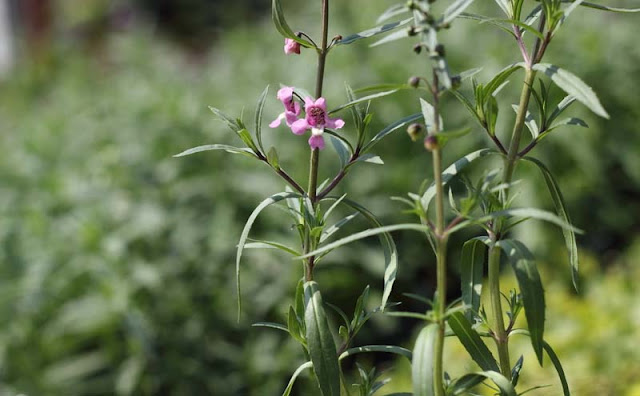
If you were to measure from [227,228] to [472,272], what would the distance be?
67.0 inches

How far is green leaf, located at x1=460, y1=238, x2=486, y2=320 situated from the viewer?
3.29 feet

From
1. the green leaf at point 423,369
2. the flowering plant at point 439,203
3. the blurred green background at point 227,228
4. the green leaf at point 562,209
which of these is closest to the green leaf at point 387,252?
the flowering plant at point 439,203

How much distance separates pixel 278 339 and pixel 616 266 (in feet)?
4.73

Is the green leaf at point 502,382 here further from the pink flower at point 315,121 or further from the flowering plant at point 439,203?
the pink flower at point 315,121

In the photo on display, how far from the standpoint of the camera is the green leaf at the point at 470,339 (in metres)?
0.92

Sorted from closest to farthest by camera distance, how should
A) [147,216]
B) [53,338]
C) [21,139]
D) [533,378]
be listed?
[533,378], [53,338], [147,216], [21,139]

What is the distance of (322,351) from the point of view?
907 millimetres

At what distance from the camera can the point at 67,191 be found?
8.93 ft

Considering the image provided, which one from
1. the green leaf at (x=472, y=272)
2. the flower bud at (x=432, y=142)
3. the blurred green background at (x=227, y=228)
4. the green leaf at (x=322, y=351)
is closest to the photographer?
the flower bud at (x=432, y=142)

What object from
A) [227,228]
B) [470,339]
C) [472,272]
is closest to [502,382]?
[470,339]

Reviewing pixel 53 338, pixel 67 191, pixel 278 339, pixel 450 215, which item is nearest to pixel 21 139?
pixel 67 191

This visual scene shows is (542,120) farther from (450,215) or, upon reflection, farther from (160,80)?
(160,80)

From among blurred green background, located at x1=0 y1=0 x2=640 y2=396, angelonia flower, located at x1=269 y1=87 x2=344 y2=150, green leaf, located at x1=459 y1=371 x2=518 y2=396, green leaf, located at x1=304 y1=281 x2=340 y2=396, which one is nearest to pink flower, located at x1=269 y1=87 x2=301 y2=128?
angelonia flower, located at x1=269 y1=87 x2=344 y2=150

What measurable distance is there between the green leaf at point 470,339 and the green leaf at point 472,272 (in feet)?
0.18
